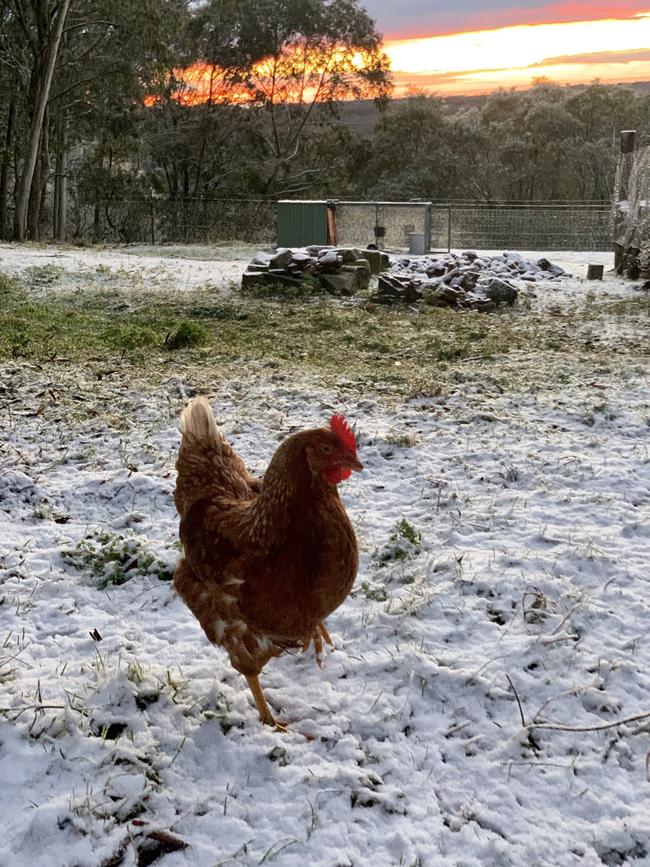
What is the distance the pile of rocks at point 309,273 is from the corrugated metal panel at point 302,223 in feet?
20.1

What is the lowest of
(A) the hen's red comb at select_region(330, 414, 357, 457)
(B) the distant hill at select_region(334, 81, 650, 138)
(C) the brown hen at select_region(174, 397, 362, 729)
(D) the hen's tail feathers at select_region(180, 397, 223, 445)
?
(C) the brown hen at select_region(174, 397, 362, 729)

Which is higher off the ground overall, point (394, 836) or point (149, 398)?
point (149, 398)

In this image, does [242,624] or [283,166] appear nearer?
[242,624]

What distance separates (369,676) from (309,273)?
11.0m

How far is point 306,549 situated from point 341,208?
63.0 feet

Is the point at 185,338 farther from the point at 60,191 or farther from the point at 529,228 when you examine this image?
the point at 60,191

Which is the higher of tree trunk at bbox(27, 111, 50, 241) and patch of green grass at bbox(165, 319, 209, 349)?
tree trunk at bbox(27, 111, 50, 241)

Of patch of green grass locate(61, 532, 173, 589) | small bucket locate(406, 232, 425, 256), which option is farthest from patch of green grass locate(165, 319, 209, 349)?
small bucket locate(406, 232, 425, 256)

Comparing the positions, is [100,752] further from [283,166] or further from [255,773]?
[283,166]

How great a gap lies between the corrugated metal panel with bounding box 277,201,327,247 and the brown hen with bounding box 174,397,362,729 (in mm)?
17817

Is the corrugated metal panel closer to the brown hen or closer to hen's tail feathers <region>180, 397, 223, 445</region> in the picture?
hen's tail feathers <region>180, 397, 223, 445</region>

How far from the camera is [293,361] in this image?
27.3 feet

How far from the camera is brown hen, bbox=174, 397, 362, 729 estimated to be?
2.75 m

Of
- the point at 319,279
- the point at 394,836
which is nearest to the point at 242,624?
the point at 394,836
